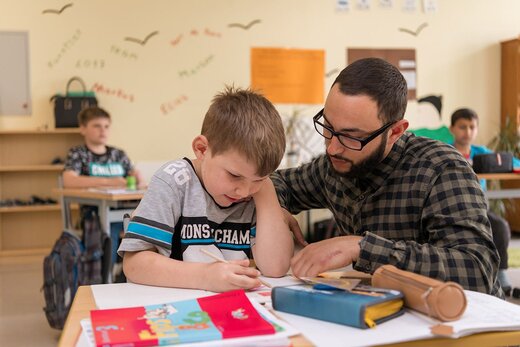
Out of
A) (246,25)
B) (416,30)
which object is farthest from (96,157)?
(416,30)

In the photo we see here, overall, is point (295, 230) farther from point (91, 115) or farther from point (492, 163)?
point (91, 115)

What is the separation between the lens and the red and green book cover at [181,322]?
0.89 m

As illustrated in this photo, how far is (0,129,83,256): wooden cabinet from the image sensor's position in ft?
18.7

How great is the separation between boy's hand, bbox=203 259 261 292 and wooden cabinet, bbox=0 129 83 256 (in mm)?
4747

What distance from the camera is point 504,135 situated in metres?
6.76

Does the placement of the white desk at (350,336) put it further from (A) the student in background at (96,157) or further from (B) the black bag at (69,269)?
(A) the student in background at (96,157)

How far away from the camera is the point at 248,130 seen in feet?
4.33

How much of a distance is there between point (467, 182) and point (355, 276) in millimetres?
354

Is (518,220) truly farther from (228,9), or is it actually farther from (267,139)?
(267,139)

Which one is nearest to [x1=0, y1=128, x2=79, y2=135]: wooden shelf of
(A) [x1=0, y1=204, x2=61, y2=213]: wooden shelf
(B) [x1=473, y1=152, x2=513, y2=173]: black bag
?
(A) [x1=0, y1=204, x2=61, y2=213]: wooden shelf

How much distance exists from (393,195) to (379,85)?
274 millimetres

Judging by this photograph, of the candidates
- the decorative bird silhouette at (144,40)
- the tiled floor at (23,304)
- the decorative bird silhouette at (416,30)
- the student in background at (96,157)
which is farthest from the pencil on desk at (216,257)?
the decorative bird silhouette at (416,30)

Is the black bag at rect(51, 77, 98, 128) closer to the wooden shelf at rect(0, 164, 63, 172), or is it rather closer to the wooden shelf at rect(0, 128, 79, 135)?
the wooden shelf at rect(0, 128, 79, 135)

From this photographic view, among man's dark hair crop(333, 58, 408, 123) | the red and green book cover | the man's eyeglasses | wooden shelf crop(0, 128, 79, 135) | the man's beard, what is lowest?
the red and green book cover
